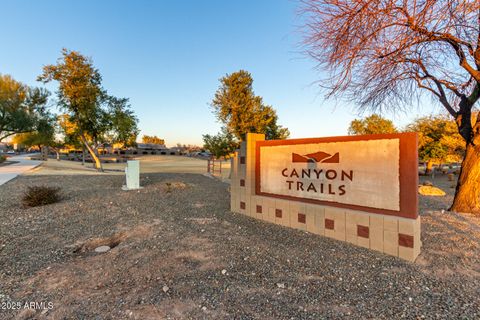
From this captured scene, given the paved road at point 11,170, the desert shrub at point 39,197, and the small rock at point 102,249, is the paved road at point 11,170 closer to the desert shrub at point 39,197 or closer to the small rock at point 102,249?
the desert shrub at point 39,197

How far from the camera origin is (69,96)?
643 inches

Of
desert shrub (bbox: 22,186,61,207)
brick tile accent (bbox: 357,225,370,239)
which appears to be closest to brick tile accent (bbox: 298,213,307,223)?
brick tile accent (bbox: 357,225,370,239)

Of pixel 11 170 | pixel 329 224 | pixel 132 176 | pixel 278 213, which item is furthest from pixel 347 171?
pixel 11 170

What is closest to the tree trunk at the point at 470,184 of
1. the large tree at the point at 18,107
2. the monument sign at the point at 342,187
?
the monument sign at the point at 342,187

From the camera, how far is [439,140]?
60.6 feet

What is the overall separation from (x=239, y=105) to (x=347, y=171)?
881 inches

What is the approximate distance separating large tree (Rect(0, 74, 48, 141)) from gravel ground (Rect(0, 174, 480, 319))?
75.9 ft

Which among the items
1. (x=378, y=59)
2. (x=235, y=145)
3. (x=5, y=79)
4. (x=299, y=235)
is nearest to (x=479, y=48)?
(x=378, y=59)

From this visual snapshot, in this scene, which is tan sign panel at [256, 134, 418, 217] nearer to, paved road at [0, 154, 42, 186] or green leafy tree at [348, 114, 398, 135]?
paved road at [0, 154, 42, 186]

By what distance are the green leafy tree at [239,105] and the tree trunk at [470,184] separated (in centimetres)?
1964

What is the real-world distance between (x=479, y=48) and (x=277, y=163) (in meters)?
5.32

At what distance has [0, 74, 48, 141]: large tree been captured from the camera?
21.6 metres

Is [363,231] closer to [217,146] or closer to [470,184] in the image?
[470,184]

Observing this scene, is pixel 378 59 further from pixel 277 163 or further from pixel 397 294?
pixel 397 294
